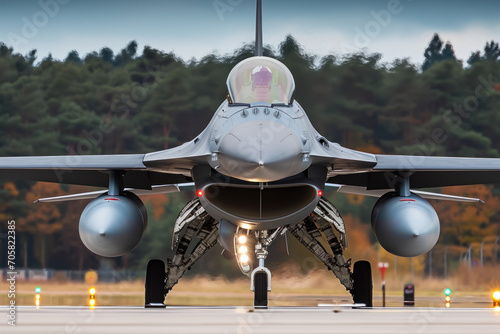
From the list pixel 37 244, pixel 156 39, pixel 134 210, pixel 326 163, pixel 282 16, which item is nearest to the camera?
pixel 326 163

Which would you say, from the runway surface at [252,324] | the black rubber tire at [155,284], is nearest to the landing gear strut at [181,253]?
the black rubber tire at [155,284]

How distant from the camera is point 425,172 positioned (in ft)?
34.1

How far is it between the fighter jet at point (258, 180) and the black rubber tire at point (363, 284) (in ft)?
0.04

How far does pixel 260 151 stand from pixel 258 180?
33 centimetres

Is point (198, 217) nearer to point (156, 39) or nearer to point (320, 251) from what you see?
point (320, 251)

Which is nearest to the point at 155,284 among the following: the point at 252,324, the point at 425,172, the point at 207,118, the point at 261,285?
the point at 261,285

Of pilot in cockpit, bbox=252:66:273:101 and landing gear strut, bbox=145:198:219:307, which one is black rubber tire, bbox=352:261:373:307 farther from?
pilot in cockpit, bbox=252:66:273:101

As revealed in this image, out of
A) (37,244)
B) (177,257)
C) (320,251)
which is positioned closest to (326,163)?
(320,251)

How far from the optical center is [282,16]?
16.6 meters

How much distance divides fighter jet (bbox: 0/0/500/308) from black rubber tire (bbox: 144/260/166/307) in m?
0.01

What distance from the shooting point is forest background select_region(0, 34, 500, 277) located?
14867 mm

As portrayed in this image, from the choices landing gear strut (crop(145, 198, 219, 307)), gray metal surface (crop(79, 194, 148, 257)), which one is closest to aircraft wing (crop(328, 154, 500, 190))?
landing gear strut (crop(145, 198, 219, 307))

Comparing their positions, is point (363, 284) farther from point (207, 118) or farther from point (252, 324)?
point (207, 118)

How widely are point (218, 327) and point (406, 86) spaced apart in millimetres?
12002
